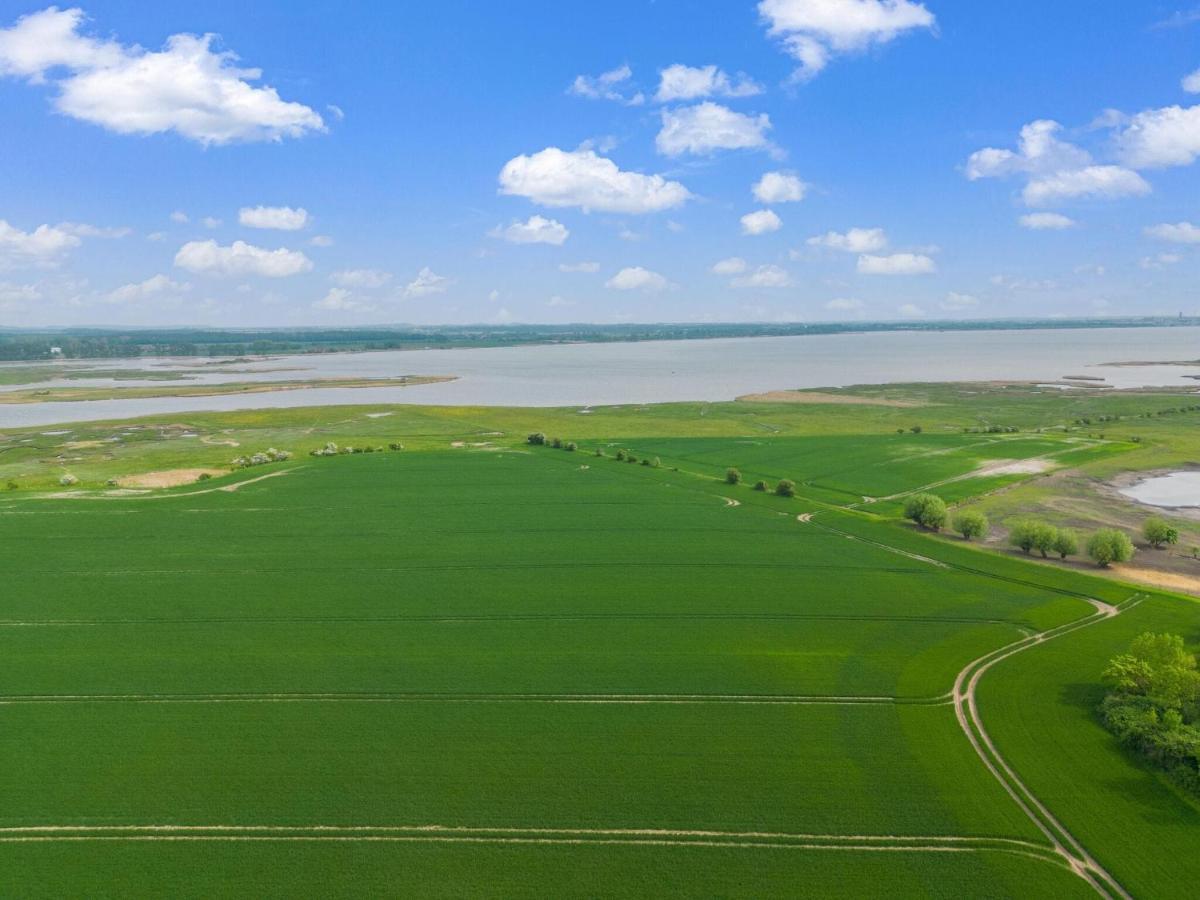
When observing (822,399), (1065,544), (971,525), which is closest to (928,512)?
(971,525)

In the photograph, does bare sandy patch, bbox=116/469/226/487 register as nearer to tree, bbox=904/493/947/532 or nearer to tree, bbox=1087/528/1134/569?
tree, bbox=904/493/947/532

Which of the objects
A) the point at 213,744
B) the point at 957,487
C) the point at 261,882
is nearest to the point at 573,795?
the point at 261,882

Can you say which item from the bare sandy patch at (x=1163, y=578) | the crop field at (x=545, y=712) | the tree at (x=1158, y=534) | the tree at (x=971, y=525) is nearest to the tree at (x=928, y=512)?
the tree at (x=971, y=525)

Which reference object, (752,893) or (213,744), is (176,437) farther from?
(752,893)

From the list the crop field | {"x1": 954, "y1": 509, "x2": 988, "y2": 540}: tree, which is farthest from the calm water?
the crop field

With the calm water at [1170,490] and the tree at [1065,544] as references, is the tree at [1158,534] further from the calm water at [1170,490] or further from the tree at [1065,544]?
the calm water at [1170,490]

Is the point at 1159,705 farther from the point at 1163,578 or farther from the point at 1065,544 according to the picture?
the point at 1065,544

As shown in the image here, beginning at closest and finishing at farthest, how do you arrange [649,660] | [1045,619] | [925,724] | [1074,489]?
[925,724]
[649,660]
[1045,619]
[1074,489]
